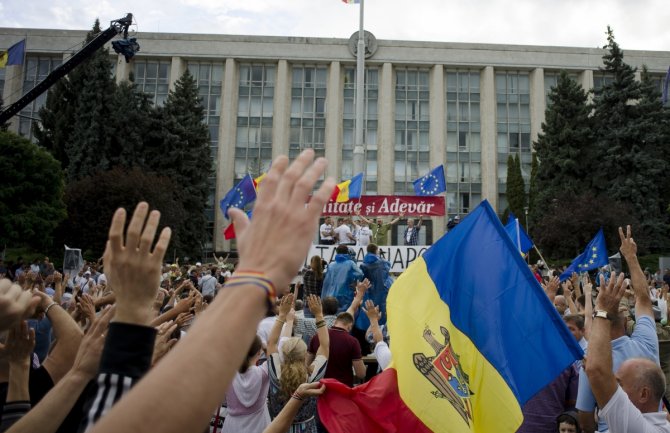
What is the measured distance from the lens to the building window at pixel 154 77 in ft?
174

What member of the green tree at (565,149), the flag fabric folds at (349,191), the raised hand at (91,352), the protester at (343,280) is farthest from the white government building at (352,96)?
the raised hand at (91,352)

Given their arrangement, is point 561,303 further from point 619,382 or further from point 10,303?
point 10,303

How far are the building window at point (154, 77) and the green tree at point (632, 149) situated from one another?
1506 inches

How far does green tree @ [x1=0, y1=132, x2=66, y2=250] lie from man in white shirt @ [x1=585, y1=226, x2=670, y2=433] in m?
30.2

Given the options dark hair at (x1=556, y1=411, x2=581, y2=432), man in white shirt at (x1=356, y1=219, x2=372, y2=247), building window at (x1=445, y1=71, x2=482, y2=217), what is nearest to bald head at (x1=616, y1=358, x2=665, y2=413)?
dark hair at (x1=556, y1=411, x2=581, y2=432)

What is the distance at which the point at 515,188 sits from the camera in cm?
5028

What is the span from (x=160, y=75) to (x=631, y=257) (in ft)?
179

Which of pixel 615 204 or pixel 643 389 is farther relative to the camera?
pixel 615 204

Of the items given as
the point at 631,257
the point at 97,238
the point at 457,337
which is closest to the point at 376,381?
the point at 457,337

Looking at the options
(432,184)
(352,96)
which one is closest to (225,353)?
(432,184)

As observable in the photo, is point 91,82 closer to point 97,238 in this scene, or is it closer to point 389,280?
point 97,238

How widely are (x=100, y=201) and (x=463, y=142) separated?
3371 centimetres

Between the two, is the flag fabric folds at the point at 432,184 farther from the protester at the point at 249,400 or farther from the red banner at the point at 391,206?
the protester at the point at 249,400

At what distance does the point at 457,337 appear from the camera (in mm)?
3887
